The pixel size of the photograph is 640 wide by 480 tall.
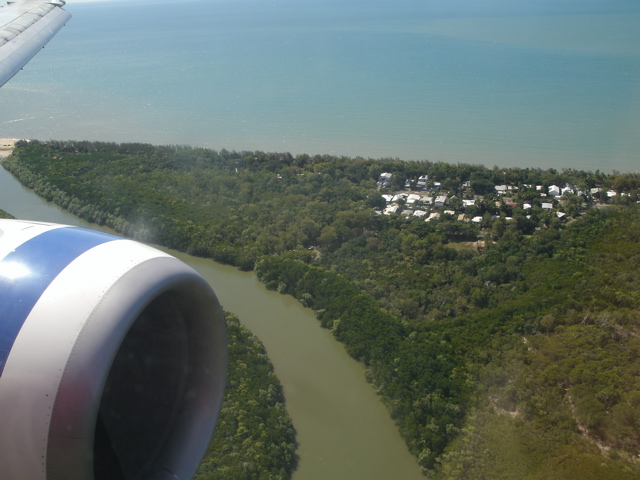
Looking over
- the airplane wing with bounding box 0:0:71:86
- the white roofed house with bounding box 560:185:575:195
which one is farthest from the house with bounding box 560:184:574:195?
the airplane wing with bounding box 0:0:71:86

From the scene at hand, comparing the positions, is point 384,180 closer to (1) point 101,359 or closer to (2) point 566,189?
(2) point 566,189

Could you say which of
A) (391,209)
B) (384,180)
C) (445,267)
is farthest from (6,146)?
(445,267)

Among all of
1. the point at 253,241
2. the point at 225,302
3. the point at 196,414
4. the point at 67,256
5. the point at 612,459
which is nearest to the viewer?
the point at 67,256

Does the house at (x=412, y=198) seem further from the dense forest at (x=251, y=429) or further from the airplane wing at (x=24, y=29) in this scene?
the airplane wing at (x=24, y=29)

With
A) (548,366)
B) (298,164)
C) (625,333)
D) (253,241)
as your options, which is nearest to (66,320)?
(548,366)

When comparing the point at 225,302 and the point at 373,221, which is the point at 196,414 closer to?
the point at 225,302
